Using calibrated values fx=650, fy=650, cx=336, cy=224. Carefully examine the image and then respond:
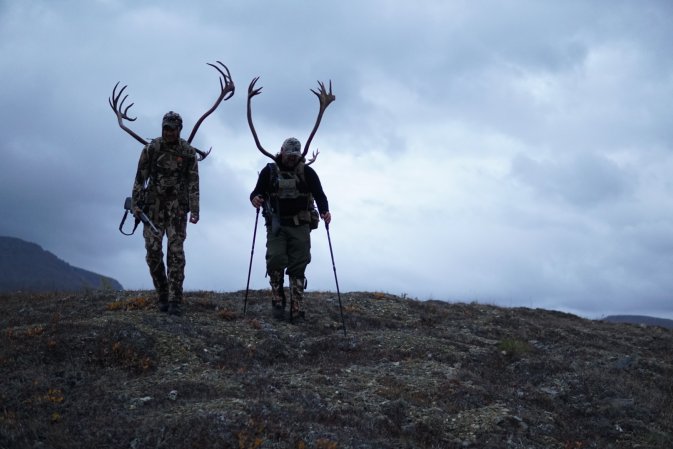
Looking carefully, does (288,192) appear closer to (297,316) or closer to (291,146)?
(291,146)

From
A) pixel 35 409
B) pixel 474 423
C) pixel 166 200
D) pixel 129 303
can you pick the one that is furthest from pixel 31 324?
pixel 474 423

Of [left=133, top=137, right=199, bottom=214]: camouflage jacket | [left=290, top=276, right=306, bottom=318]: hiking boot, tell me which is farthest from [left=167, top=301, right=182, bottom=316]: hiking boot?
[left=290, top=276, right=306, bottom=318]: hiking boot

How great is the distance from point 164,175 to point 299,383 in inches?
177

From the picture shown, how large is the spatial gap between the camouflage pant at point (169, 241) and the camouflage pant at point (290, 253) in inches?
61.7

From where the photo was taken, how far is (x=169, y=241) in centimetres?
1096

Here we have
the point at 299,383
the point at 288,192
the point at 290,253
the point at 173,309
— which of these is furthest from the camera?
the point at 290,253

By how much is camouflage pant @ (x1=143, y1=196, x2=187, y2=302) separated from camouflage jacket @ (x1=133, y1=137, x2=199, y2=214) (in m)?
0.15

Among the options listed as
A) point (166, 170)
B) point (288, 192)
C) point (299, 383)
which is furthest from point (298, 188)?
point (299, 383)

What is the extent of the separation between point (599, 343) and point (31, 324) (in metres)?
11.4

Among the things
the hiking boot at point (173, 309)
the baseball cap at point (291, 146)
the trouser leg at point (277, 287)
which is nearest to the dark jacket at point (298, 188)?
the baseball cap at point (291, 146)

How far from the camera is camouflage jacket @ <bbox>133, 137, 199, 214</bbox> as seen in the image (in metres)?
11.0

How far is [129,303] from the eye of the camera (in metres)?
11.9

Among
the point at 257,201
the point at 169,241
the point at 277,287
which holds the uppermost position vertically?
the point at 257,201

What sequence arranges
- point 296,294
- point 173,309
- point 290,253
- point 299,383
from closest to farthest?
point 299,383, point 173,309, point 290,253, point 296,294
